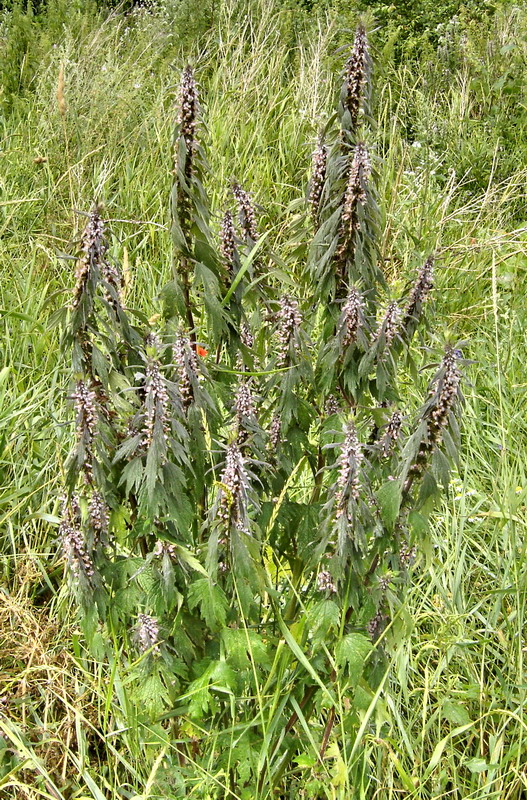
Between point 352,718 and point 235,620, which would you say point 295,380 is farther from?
point 352,718

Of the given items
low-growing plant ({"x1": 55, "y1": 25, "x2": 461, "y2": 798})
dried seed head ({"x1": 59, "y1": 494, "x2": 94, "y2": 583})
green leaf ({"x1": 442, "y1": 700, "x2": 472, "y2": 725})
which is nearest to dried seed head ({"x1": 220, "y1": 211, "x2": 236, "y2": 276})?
low-growing plant ({"x1": 55, "y1": 25, "x2": 461, "y2": 798})

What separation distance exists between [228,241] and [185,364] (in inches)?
14.2

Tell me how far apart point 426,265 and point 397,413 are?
0.35m

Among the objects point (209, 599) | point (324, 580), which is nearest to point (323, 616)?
point (324, 580)

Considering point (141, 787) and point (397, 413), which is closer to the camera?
point (397, 413)

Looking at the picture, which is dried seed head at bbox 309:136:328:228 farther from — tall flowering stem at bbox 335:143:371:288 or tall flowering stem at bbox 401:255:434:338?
tall flowering stem at bbox 401:255:434:338

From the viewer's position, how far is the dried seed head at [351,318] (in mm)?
1912

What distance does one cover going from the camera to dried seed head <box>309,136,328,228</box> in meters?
2.00

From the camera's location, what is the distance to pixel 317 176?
6.63ft

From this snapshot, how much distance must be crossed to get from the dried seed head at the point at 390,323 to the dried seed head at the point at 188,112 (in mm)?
543

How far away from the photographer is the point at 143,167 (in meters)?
4.72

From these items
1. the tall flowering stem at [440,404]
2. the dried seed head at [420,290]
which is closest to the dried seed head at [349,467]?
the tall flowering stem at [440,404]

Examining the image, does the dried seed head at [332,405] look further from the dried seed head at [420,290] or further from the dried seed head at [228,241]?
the dried seed head at [228,241]

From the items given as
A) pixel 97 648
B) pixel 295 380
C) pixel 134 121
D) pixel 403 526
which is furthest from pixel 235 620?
pixel 134 121
